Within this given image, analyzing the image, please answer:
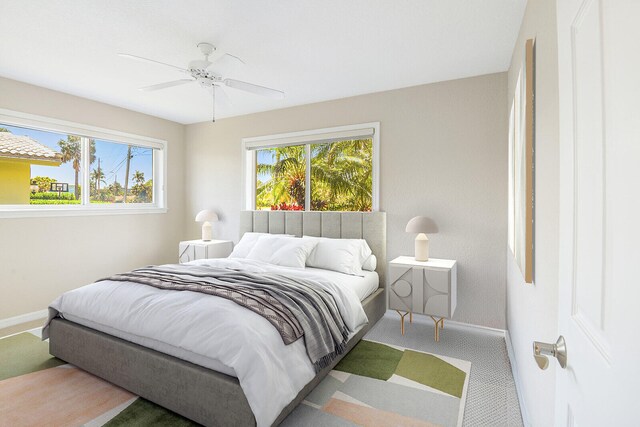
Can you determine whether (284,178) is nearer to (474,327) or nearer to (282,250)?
(282,250)

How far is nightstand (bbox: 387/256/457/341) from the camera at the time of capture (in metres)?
2.96

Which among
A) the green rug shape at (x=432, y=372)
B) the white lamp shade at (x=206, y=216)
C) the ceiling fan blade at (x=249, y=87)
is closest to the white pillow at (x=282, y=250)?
the white lamp shade at (x=206, y=216)

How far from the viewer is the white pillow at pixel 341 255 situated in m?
3.42

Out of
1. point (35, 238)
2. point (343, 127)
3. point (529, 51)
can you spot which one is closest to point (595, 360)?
point (529, 51)

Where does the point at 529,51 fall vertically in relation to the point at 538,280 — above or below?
above

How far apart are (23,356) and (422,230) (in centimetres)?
364

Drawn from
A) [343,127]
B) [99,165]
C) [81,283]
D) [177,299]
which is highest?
[343,127]

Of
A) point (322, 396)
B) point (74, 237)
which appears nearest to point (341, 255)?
point (322, 396)

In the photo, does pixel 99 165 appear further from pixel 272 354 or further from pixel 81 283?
pixel 272 354

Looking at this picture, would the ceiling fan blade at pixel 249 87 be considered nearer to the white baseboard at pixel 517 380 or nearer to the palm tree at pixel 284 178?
the palm tree at pixel 284 178

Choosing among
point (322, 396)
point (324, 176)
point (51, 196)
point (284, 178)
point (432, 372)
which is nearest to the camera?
point (322, 396)

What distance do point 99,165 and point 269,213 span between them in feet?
7.53

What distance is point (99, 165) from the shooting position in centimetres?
434

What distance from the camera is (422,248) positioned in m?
3.29
